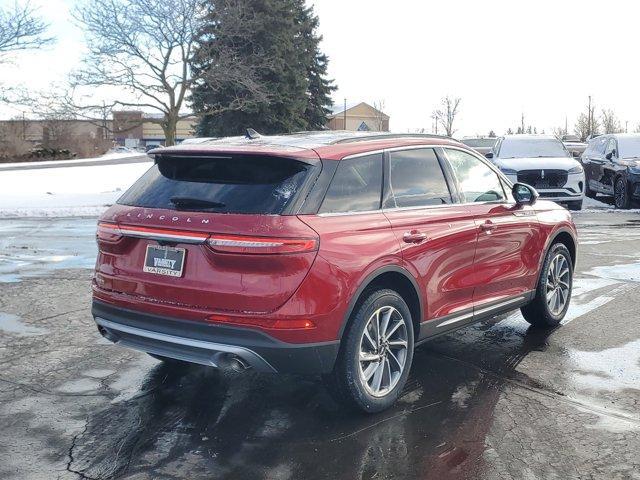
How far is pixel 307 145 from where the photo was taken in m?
4.32

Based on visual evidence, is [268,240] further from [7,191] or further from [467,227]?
[7,191]

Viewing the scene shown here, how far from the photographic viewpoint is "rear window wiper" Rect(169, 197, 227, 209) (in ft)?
13.1

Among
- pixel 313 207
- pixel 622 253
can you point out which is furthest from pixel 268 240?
pixel 622 253

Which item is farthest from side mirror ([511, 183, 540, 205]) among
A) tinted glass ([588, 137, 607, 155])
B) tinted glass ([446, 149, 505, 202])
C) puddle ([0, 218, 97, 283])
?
tinted glass ([588, 137, 607, 155])

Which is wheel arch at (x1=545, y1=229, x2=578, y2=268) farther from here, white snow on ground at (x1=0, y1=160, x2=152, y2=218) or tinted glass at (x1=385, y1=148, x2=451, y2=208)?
white snow on ground at (x1=0, y1=160, x2=152, y2=218)

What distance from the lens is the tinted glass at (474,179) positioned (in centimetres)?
533

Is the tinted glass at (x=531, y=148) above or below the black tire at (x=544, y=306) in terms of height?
above

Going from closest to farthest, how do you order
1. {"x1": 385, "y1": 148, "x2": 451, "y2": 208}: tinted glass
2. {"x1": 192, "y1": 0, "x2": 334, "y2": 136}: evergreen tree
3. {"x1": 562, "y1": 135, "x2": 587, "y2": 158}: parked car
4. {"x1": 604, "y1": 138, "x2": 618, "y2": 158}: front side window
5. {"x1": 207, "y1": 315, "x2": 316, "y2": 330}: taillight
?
{"x1": 207, "y1": 315, "x2": 316, "y2": 330}: taillight < {"x1": 385, "y1": 148, "x2": 451, "y2": 208}: tinted glass < {"x1": 604, "y1": 138, "x2": 618, "y2": 158}: front side window < {"x1": 562, "y1": 135, "x2": 587, "y2": 158}: parked car < {"x1": 192, "y1": 0, "x2": 334, "y2": 136}: evergreen tree

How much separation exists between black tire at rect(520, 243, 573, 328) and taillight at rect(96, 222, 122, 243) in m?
3.75

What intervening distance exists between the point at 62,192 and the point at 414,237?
75.2 ft

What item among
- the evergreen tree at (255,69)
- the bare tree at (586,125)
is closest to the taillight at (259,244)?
the evergreen tree at (255,69)

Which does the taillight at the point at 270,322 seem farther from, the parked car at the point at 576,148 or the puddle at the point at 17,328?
the parked car at the point at 576,148

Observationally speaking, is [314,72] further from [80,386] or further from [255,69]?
[80,386]

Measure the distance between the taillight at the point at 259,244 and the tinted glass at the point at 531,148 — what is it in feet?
47.5
